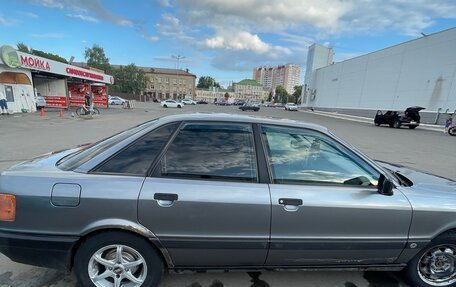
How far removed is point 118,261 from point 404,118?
23946 millimetres

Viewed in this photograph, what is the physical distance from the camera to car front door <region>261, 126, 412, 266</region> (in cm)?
212

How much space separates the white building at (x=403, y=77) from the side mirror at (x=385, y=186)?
28.5 metres

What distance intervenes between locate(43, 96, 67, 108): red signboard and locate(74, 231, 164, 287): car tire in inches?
1147

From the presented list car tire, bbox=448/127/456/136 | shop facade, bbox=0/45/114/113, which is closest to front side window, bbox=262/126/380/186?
car tire, bbox=448/127/456/136

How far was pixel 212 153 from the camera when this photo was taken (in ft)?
7.43

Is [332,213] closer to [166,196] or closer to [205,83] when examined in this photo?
[166,196]

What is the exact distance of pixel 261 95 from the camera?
131m

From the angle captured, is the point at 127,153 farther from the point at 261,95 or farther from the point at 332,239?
the point at 261,95

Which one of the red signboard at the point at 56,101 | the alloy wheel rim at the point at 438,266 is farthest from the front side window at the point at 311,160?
the red signboard at the point at 56,101

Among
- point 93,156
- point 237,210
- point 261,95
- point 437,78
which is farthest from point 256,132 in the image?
point 261,95

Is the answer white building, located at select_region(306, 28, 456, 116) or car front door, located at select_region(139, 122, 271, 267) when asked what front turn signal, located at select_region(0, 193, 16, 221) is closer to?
car front door, located at select_region(139, 122, 271, 267)

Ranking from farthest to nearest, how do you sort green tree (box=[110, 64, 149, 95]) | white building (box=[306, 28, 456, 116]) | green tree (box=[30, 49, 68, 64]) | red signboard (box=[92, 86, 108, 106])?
green tree (box=[110, 64, 149, 95]), green tree (box=[30, 49, 68, 64]), red signboard (box=[92, 86, 108, 106]), white building (box=[306, 28, 456, 116])

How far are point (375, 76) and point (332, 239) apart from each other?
40594 millimetres

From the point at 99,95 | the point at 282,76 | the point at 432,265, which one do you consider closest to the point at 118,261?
the point at 432,265
